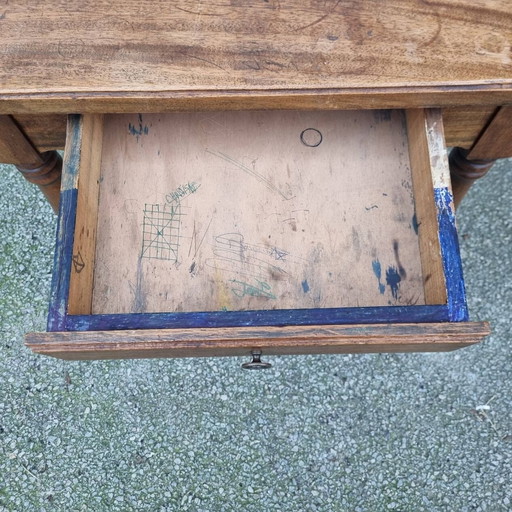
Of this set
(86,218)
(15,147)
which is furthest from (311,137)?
(15,147)

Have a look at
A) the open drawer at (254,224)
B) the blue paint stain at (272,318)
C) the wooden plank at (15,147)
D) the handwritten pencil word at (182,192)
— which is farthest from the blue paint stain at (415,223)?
the wooden plank at (15,147)

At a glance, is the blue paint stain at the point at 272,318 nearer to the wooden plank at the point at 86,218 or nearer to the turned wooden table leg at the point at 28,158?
the wooden plank at the point at 86,218

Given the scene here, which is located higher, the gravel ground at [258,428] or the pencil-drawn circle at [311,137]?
the pencil-drawn circle at [311,137]

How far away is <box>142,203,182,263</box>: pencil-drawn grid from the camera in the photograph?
3.10 ft

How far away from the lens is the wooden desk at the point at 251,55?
796 mm

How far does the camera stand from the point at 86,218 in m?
0.91

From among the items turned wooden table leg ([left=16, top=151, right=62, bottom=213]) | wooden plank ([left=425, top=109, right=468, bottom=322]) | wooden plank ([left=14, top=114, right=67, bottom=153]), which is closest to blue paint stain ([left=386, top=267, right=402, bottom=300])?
wooden plank ([left=425, top=109, right=468, bottom=322])

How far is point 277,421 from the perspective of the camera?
1429 mm

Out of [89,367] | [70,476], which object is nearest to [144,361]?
[89,367]

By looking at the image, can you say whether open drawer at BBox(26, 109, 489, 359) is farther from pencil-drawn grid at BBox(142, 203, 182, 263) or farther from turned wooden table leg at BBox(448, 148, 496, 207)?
turned wooden table leg at BBox(448, 148, 496, 207)

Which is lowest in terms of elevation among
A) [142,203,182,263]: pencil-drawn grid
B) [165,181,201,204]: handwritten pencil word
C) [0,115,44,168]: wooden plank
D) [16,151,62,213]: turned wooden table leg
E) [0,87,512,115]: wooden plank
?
[142,203,182,263]: pencil-drawn grid

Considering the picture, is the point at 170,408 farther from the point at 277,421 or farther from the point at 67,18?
the point at 67,18

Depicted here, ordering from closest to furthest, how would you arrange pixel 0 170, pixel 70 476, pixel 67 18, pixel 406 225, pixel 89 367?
pixel 67 18
pixel 406 225
pixel 70 476
pixel 89 367
pixel 0 170

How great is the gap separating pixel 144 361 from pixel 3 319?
42 centimetres
